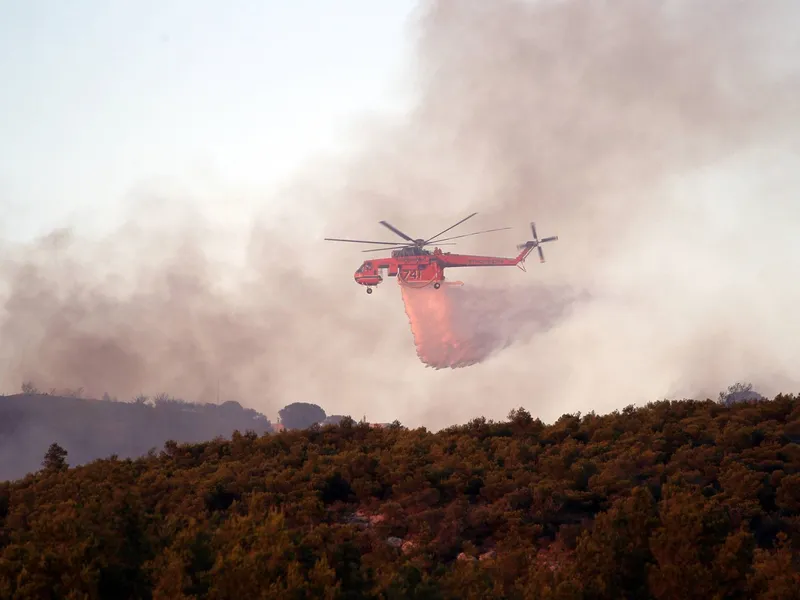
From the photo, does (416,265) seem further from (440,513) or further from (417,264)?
(440,513)

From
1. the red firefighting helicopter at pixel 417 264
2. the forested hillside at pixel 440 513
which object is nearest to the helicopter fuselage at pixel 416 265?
the red firefighting helicopter at pixel 417 264

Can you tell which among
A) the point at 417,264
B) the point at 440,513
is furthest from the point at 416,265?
the point at 440,513

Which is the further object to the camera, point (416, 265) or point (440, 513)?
point (416, 265)

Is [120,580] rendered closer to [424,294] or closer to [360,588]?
[360,588]

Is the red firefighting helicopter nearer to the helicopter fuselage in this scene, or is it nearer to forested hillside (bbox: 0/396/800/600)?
the helicopter fuselage

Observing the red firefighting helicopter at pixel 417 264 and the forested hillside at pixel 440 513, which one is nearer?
the forested hillside at pixel 440 513

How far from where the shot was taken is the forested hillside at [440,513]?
21.2 meters

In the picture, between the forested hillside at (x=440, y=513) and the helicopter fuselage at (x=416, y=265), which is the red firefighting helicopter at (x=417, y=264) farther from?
the forested hillside at (x=440, y=513)

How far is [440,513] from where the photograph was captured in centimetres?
3212

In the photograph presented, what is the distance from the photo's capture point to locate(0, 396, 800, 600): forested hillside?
69.6 feet

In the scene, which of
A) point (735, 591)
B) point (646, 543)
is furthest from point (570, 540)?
point (735, 591)

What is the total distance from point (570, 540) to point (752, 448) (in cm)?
1180

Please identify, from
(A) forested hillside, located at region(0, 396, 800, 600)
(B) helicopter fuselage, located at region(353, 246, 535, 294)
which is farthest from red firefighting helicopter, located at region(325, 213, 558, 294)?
(A) forested hillside, located at region(0, 396, 800, 600)

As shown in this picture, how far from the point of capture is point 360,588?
837 inches
